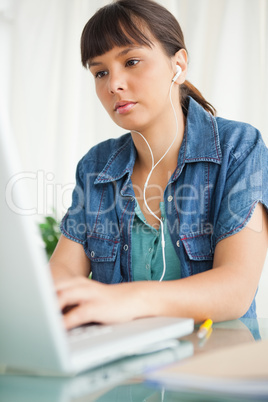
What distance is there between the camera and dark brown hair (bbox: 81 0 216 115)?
1318 mm

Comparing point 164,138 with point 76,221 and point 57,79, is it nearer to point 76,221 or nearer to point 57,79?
point 76,221

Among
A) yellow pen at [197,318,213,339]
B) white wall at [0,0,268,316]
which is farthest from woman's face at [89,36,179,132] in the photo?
white wall at [0,0,268,316]

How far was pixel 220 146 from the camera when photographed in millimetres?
1318

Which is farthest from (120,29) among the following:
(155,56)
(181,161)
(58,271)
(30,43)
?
(30,43)

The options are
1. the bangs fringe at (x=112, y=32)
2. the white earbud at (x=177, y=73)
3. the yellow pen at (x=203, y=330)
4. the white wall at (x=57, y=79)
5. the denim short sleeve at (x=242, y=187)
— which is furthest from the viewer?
the white wall at (x=57, y=79)

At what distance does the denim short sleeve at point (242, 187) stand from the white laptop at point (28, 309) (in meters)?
0.60

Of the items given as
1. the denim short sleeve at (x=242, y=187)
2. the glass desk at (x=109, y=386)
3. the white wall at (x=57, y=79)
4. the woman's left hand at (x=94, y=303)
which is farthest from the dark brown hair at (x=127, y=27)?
the white wall at (x=57, y=79)

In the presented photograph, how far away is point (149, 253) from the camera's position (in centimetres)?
137

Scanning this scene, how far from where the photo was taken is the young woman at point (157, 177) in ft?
3.92

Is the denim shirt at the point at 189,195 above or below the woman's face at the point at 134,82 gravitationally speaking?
below

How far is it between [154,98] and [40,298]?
102 cm

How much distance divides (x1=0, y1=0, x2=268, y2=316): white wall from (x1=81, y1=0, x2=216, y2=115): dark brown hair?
1.13 m

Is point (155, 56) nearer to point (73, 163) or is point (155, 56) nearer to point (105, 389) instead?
point (105, 389)

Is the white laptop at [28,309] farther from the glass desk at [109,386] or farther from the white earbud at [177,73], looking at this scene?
the white earbud at [177,73]
